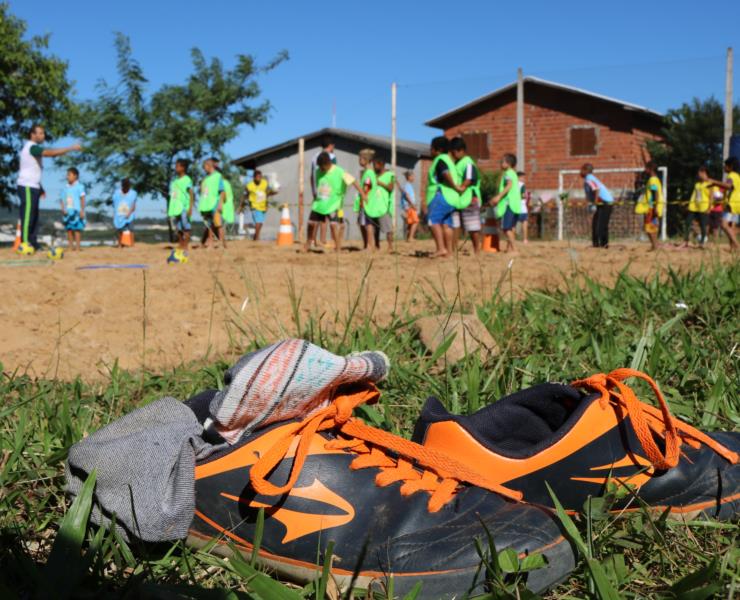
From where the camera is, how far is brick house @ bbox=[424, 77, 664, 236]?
27062 millimetres

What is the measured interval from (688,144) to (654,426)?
26.1 metres

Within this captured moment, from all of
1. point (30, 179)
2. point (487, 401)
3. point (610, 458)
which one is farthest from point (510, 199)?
point (610, 458)

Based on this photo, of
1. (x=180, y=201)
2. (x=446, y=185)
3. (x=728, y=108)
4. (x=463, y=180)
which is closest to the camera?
(x=446, y=185)

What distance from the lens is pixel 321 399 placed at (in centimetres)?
165

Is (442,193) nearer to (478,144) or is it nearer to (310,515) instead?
(310,515)

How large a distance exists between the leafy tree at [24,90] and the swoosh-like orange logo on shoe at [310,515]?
940 inches

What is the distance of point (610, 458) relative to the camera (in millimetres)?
1645

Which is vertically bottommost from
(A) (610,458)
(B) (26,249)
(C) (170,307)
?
(A) (610,458)

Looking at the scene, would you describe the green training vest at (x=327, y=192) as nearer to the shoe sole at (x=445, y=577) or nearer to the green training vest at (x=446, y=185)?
the green training vest at (x=446, y=185)

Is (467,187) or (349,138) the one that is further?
(349,138)

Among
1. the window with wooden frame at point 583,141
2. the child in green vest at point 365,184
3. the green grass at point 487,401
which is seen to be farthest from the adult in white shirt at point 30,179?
the window with wooden frame at point 583,141

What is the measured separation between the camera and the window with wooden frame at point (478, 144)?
29188 millimetres

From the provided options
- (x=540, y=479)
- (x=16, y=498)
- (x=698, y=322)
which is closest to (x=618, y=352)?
(x=698, y=322)

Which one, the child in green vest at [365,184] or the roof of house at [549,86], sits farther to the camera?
the roof of house at [549,86]
